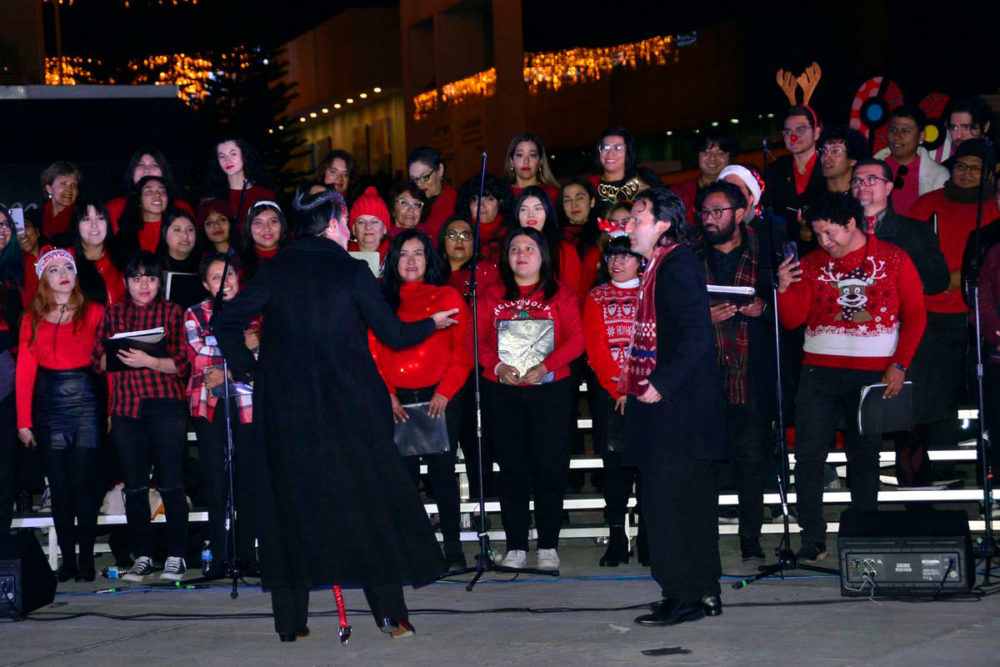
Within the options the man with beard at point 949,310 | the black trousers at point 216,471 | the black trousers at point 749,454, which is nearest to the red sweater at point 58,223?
the black trousers at point 216,471

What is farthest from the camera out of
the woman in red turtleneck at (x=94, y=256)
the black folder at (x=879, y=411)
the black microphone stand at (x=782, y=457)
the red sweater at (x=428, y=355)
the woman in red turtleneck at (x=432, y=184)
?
the woman in red turtleneck at (x=432, y=184)

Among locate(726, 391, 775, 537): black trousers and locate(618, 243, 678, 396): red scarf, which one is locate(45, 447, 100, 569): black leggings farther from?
locate(726, 391, 775, 537): black trousers

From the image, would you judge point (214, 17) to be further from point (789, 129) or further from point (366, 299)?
point (366, 299)

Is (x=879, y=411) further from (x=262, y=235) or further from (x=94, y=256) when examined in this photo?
(x=94, y=256)

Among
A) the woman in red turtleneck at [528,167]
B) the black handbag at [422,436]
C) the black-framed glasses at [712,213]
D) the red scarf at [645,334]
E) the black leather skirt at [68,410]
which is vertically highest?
the woman in red turtleneck at [528,167]

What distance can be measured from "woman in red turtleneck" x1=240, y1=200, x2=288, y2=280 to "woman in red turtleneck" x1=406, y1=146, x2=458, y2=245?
1.32 meters

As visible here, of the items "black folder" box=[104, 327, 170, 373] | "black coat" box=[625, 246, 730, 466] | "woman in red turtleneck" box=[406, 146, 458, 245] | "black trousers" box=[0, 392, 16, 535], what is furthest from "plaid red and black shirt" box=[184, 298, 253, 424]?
"black coat" box=[625, 246, 730, 466]

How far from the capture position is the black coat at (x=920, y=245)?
748 cm

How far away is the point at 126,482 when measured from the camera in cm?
762

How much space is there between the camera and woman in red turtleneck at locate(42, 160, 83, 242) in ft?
30.6

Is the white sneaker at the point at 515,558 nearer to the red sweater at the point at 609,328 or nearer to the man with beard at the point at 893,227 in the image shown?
the red sweater at the point at 609,328

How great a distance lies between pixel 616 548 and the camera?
749 cm

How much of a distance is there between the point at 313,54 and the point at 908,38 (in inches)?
903

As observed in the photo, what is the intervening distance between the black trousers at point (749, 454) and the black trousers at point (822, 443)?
19 cm
